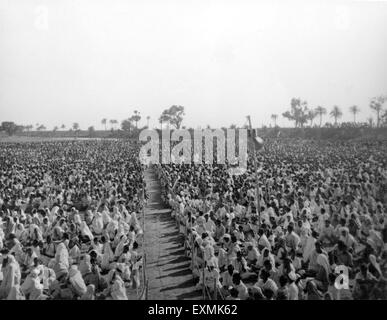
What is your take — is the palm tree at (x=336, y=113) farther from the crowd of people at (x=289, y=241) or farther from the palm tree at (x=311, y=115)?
the crowd of people at (x=289, y=241)

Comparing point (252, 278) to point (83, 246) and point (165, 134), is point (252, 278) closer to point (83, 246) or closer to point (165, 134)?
point (83, 246)

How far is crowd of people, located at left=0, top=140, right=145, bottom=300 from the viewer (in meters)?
7.32

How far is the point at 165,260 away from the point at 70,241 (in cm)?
244

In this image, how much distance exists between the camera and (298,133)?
6041 centimetres

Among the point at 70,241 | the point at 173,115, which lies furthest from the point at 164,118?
the point at 70,241

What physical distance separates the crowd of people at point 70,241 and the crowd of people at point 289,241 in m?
1.62

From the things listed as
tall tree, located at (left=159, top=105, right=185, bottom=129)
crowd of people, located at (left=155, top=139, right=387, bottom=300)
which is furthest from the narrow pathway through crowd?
tall tree, located at (left=159, top=105, right=185, bottom=129)

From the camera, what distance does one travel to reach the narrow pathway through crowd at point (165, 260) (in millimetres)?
8148

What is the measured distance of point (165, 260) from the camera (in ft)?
32.8

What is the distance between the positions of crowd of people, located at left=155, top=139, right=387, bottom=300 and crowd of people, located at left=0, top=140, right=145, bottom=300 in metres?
1.62

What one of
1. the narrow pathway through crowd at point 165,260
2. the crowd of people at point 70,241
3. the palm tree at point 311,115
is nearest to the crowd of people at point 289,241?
the narrow pathway through crowd at point 165,260

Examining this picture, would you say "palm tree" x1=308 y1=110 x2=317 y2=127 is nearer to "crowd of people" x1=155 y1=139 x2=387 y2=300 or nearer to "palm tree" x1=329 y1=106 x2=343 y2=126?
"palm tree" x1=329 y1=106 x2=343 y2=126

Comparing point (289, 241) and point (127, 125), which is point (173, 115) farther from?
point (289, 241)
